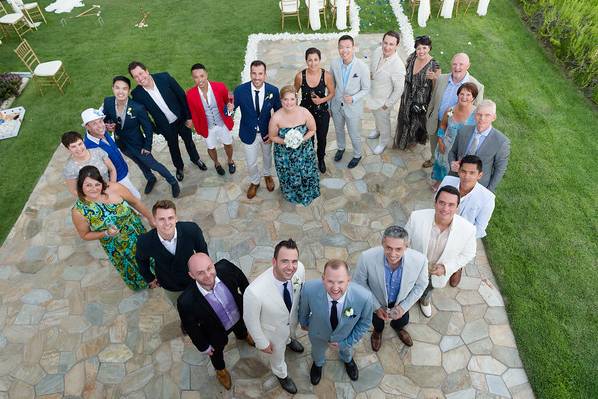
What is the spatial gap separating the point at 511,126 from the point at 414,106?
269cm

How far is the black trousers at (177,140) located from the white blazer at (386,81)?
10.8 feet

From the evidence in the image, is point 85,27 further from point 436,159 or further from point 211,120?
point 436,159

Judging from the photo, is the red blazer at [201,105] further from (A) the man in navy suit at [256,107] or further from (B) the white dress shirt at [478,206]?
(B) the white dress shirt at [478,206]

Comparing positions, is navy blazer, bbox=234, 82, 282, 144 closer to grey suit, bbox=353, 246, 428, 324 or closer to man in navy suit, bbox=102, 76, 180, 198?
man in navy suit, bbox=102, 76, 180, 198

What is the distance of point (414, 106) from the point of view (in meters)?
7.09

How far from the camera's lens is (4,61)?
38.9ft

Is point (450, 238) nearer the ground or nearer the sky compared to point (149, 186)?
nearer the sky

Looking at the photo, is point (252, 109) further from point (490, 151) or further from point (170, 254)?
point (490, 151)

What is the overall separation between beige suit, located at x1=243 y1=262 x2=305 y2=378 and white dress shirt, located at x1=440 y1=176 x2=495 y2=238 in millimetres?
2219

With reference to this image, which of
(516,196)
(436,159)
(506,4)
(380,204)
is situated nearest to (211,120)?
(380,204)

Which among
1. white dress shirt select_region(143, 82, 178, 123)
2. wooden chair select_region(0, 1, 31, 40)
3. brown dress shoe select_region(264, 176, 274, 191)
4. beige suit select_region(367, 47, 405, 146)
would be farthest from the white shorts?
wooden chair select_region(0, 1, 31, 40)

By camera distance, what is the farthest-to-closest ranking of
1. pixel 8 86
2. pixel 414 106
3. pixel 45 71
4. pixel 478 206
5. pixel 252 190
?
pixel 8 86 → pixel 45 71 → pixel 252 190 → pixel 414 106 → pixel 478 206

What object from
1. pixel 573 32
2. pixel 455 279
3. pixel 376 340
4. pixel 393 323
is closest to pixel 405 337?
pixel 393 323

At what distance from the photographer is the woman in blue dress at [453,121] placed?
18.5 feet
